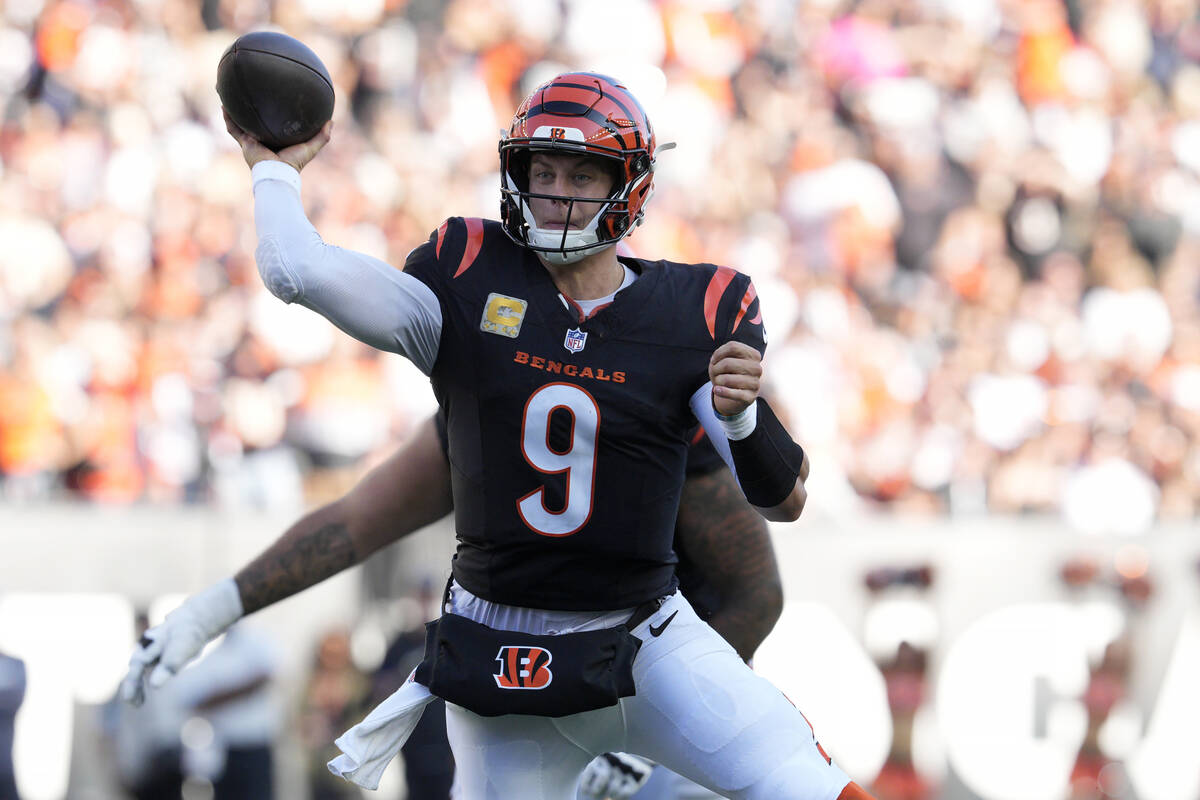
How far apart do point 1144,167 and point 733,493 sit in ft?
22.5

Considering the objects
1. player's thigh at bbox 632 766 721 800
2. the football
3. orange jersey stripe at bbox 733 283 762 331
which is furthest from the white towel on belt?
player's thigh at bbox 632 766 721 800

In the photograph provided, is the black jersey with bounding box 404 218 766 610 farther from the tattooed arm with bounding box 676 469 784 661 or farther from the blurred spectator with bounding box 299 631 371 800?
the blurred spectator with bounding box 299 631 371 800

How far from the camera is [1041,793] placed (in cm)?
677

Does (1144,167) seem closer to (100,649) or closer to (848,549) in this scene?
(848,549)

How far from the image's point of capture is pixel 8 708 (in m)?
6.44

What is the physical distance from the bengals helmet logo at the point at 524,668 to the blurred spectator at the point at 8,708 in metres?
3.95

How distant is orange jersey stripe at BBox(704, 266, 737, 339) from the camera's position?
128 inches

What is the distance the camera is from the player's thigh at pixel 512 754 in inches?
128

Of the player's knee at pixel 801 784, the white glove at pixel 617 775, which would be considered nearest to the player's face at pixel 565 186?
the player's knee at pixel 801 784

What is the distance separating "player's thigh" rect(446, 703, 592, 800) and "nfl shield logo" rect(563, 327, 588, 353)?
766 millimetres

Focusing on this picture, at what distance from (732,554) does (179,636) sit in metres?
1.36

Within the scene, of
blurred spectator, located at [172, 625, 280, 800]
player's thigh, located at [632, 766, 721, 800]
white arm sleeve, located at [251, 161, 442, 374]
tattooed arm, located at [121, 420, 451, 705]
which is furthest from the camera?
blurred spectator, located at [172, 625, 280, 800]

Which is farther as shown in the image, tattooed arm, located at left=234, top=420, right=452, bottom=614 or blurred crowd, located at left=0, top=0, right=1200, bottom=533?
blurred crowd, located at left=0, top=0, right=1200, bottom=533

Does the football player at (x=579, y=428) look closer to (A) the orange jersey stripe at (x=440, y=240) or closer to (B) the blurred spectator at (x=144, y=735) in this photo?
(A) the orange jersey stripe at (x=440, y=240)
